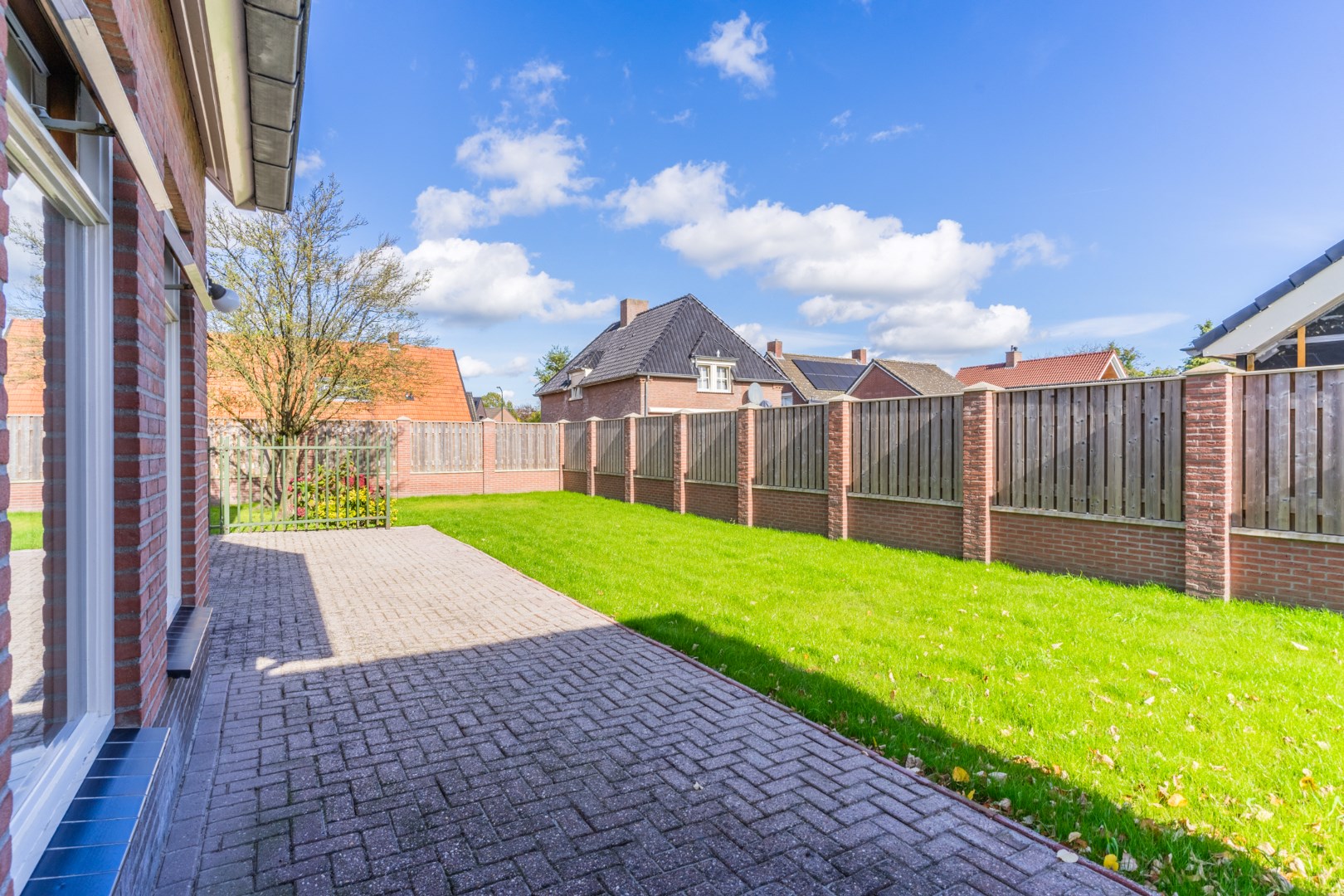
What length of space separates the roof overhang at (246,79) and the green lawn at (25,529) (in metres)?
2.55

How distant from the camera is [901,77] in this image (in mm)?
11094

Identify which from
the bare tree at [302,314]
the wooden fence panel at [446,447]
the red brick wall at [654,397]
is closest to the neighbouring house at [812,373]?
the red brick wall at [654,397]

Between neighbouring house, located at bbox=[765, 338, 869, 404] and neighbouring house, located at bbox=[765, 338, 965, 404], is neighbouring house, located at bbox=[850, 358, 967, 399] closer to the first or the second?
neighbouring house, located at bbox=[765, 338, 965, 404]

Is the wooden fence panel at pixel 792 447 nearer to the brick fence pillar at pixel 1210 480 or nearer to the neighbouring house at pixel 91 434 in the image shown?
the brick fence pillar at pixel 1210 480

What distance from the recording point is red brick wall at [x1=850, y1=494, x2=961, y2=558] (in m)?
8.55

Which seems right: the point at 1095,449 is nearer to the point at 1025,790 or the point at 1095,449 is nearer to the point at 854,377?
the point at 1025,790

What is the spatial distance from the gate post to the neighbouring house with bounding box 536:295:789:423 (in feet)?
34.9

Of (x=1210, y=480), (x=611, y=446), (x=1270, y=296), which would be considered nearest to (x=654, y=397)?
(x=611, y=446)

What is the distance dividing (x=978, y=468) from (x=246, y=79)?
7.95m

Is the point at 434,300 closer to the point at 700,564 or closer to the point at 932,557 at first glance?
the point at 700,564

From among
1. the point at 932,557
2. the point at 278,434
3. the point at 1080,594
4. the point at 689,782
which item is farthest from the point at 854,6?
the point at 278,434

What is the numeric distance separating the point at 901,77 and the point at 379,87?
838cm

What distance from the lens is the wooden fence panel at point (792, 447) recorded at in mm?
10539

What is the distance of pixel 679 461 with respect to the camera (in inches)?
559
